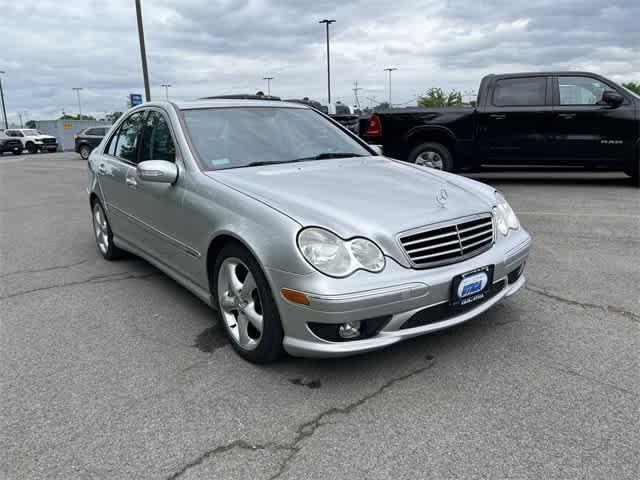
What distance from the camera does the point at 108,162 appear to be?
16.4 ft

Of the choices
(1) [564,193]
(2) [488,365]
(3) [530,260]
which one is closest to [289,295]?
(2) [488,365]

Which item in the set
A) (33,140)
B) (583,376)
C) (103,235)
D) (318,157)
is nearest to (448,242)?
(583,376)

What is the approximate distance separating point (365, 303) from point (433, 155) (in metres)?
7.19

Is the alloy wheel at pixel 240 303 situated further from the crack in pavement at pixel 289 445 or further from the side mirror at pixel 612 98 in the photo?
the side mirror at pixel 612 98

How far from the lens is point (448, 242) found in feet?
9.36

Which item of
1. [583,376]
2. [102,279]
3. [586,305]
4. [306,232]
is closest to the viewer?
[306,232]

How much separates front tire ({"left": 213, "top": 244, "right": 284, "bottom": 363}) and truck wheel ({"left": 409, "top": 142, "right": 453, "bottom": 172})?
261 inches

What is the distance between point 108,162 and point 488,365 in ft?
12.4

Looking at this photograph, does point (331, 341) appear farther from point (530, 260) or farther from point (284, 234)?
point (530, 260)

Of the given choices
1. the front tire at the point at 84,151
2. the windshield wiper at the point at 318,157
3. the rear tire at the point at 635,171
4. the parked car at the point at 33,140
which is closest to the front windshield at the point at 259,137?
the windshield wiper at the point at 318,157

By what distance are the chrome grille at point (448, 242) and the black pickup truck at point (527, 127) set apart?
6414 mm

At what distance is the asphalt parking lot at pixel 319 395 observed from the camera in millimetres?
2219

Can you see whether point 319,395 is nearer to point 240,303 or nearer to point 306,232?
point 240,303

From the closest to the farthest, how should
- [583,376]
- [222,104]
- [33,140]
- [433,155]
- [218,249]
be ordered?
[583,376] → [218,249] → [222,104] → [433,155] → [33,140]
